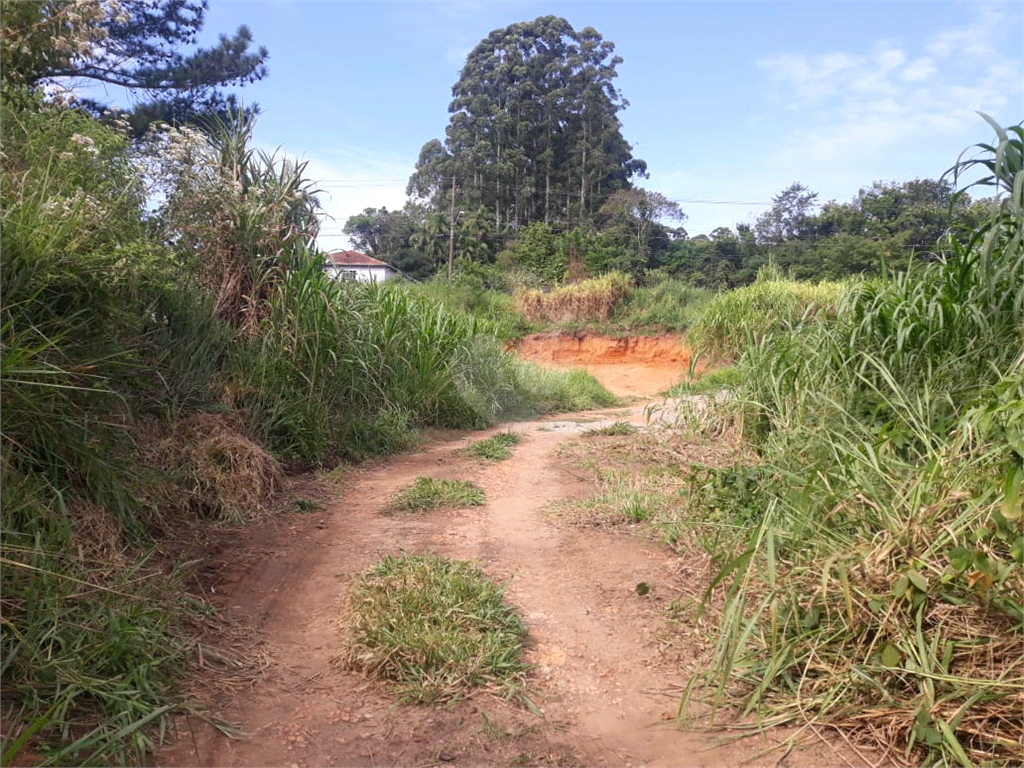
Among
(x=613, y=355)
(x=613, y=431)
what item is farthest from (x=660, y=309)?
(x=613, y=431)

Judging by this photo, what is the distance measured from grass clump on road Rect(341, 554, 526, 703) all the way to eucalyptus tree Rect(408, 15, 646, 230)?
1166 inches

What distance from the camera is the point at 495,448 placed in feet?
23.8

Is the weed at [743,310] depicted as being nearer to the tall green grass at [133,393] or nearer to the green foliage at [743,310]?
the green foliage at [743,310]

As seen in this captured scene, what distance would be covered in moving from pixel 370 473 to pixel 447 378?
2.83 m

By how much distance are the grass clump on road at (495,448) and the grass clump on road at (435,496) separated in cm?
143

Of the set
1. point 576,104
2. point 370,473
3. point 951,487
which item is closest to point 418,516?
point 370,473

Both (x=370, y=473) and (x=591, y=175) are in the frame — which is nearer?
(x=370, y=473)

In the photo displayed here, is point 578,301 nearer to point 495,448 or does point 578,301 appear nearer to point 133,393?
point 495,448

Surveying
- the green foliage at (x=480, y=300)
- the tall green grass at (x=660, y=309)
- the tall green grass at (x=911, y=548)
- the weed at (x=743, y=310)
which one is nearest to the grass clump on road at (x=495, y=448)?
the tall green grass at (x=911, y=548)

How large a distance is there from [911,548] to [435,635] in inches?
64.8

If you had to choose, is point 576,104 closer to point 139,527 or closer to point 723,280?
point 723,280

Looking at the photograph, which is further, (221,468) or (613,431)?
(613,431)

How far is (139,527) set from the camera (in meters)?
3.65

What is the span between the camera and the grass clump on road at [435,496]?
5098 millimetres
